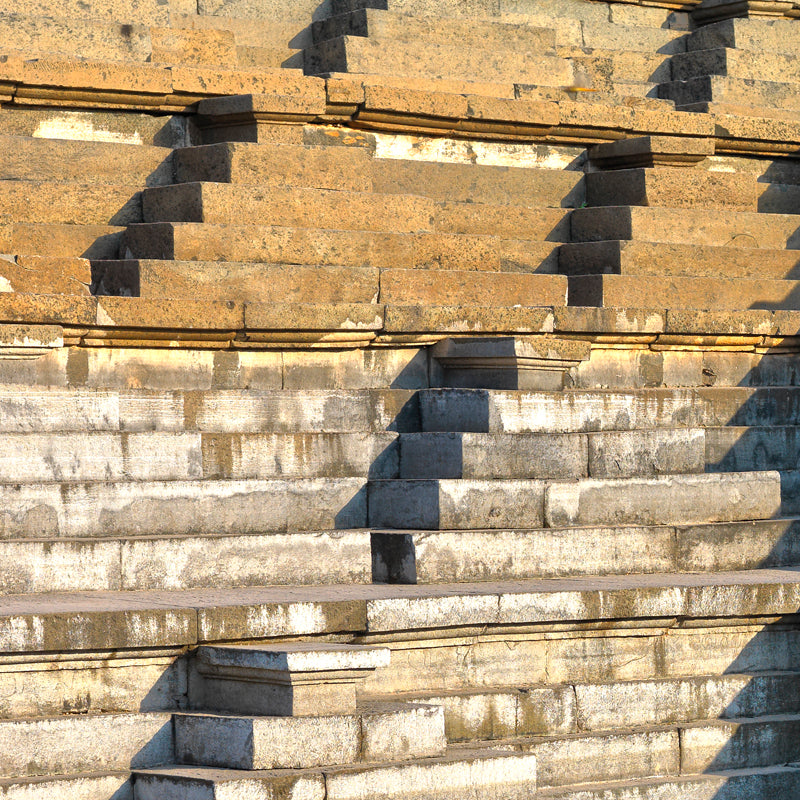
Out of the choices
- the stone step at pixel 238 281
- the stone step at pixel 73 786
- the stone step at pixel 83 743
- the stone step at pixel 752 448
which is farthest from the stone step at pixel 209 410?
the stone step at pixel 73 786

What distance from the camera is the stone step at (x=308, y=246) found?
9875 millimetres

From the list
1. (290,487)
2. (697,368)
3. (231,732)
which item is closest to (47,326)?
(290,487)

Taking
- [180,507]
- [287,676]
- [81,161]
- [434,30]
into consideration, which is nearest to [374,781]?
[287,676]

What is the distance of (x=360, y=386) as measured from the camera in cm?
1000

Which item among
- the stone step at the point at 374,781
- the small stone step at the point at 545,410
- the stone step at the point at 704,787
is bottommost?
the stone step at the point at 704,787

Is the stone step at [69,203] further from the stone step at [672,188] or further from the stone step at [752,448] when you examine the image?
the stone step at [752,448]

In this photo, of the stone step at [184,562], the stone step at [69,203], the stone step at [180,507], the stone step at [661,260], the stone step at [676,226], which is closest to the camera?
the stone step at [184,562]

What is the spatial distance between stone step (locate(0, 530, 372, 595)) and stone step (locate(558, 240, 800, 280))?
3.54 metres

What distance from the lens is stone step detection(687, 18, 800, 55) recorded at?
13.8m

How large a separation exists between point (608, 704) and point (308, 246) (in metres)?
3.45

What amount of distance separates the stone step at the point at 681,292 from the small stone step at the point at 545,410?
96 centimetres

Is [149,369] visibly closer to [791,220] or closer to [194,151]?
[194,151]

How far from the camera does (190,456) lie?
877cm

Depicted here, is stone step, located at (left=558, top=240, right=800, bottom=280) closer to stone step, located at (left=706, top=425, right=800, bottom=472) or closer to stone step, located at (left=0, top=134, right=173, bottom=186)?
stone step, located at (left=706, top=425, right=800, bottom=472)
